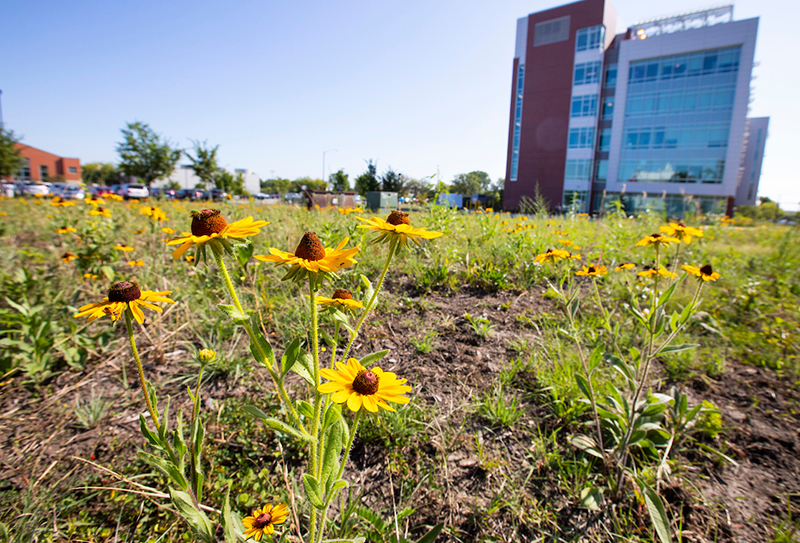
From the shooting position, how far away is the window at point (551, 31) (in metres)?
30.0

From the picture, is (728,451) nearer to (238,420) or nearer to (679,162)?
(238,420)

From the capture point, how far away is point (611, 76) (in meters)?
29.3

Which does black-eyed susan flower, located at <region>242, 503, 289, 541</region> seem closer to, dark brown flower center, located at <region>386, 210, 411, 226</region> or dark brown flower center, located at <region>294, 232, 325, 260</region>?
dark brown flower center, located at <region>294, 232, 325, 260</region>

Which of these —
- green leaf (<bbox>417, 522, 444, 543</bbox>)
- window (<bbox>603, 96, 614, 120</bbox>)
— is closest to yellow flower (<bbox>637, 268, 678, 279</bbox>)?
green leaf (<bbox>417, 522, 444, 543</bbox>)

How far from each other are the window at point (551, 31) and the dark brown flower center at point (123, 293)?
38.8 meters

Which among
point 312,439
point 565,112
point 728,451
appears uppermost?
point 565,112

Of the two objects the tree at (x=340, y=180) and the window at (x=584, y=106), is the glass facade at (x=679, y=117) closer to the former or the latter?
the window at (x=584, y=106)

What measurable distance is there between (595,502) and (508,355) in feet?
3.00

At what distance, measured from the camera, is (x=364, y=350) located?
6.64 ft

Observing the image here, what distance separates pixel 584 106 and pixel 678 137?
7563 millimetres

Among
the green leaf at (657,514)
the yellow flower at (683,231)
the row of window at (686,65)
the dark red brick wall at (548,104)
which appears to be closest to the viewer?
the green leaf at (657,514)

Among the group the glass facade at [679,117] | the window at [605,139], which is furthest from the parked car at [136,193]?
the glass facade at [679,117]

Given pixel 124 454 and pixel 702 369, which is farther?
pixel 702 369

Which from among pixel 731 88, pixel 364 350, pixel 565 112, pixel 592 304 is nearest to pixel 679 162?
pixel 731 88
